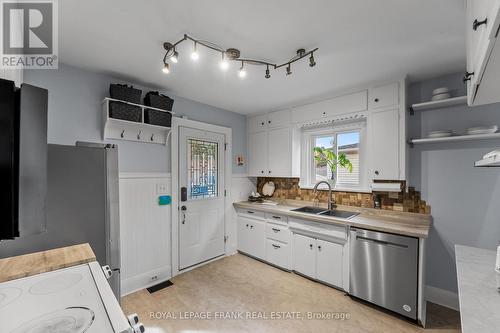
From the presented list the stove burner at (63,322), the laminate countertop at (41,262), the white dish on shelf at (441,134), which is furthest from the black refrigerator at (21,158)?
the white dish on shelf at (441,134)

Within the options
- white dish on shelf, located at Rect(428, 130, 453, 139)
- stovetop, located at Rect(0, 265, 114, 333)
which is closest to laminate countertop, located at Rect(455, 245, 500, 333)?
white dish on shelf, located at Rect(428, 130, 453, 139)

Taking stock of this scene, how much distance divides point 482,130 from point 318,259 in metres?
2.09

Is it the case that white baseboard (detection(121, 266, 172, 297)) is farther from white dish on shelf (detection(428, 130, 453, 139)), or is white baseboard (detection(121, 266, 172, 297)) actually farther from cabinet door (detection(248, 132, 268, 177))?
white dish on shelf (detection(428, 130, 453, 139))

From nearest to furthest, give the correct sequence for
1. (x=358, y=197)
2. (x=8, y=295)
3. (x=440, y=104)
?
(x=8, y=295)
(x=440, y=104)
(x=358, y=197)

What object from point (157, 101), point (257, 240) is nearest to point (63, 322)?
point (157, 101)

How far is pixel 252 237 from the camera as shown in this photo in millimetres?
3438

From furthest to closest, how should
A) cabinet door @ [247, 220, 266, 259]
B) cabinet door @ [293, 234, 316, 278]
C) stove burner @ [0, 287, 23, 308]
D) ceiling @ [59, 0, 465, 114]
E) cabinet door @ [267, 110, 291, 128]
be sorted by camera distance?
cabinet door @ [267, 110, 291, 128], cabinet door @ [247, 220, 266, 259], cabinet door @ [293, 234, 316, 278], ceiling @ [59, 0, 465, 114], stove burner @ [0, 287, 23, 308]

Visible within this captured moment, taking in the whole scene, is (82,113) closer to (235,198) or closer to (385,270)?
(235,198)

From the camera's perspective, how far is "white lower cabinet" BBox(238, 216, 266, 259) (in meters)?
3.29

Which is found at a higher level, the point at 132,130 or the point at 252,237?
the point at 132,130

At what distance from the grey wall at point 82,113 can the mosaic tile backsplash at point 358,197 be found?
6.41 feet

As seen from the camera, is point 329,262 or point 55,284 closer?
point 55,284

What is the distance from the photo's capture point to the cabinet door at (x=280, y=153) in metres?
3.37

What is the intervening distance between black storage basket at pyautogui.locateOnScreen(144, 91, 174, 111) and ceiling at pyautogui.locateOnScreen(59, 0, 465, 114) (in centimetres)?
15
